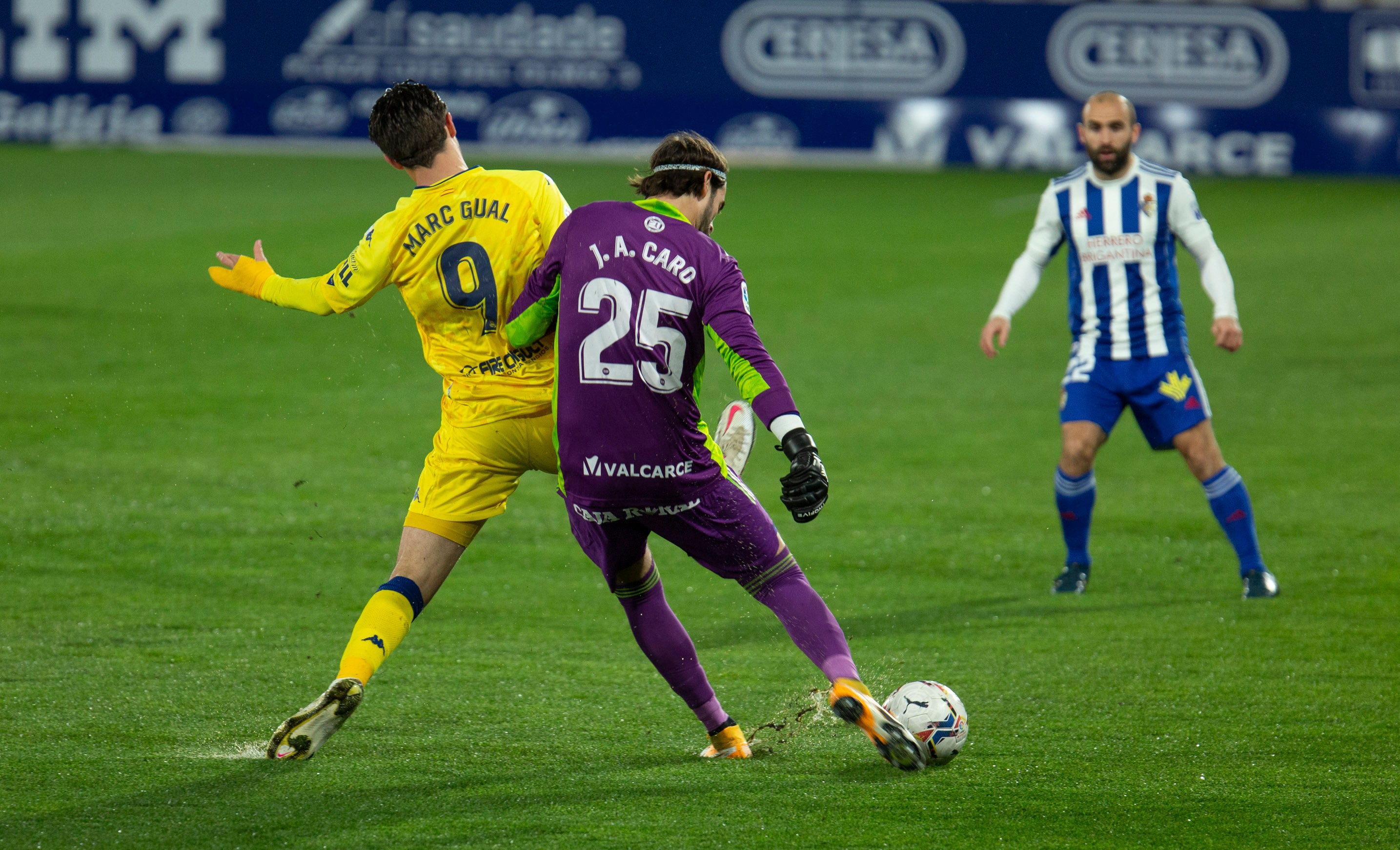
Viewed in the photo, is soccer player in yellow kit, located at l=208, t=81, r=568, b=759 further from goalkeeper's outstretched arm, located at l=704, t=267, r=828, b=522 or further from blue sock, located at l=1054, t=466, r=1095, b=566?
blue sock, located at l=1054, t=466, r=1095, b=566

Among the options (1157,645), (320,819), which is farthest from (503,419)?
(1157,645)

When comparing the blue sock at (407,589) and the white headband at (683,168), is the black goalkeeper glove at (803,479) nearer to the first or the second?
the white headband at (683,168)

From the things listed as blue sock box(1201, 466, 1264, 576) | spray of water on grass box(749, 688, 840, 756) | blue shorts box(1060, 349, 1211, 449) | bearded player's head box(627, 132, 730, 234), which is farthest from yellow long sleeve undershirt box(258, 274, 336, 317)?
blue sock box(1201, 466, 1264, 576)

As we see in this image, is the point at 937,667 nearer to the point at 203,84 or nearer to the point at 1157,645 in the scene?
the point at 1157,645

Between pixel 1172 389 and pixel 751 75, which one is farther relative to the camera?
pixel 751 75

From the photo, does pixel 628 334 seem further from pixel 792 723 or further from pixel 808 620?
pixel 792 723

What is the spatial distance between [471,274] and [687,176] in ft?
2.35

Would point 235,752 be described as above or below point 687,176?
below

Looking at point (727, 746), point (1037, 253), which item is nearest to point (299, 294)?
point (727, 746)

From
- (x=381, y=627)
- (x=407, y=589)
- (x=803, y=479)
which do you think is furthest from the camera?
(x=407, y=589)

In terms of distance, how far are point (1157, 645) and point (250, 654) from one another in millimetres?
3218

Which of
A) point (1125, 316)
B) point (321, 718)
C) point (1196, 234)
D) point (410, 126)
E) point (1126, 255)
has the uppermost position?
point (410, 126)

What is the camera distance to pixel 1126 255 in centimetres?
625

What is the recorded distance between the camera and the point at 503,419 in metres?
4.17
